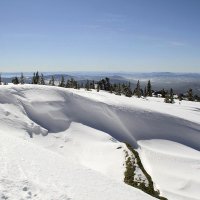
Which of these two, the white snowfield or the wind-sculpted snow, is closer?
the white snowfield

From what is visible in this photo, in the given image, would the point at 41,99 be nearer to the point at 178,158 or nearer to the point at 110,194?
the point at 178,158

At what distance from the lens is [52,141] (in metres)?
28.5

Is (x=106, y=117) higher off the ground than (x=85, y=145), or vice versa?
(x=106, y=117)

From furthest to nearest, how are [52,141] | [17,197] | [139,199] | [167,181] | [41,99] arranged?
1. [41,99]
2. [52,141]
3. [167,181]
4. [139,199]
5. [17,197]

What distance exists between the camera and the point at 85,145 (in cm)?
2942

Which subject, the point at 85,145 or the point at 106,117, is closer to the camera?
the point at 85,145

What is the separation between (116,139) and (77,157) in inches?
262

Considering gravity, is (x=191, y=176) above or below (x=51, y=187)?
below

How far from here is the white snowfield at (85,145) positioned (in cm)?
1467

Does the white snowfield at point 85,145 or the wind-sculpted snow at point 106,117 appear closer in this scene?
the white snowfield at point 85,145

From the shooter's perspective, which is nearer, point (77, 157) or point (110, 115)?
point (77, 157)

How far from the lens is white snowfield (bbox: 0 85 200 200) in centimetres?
1467

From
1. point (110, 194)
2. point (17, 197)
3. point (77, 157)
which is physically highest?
point (17, 197)

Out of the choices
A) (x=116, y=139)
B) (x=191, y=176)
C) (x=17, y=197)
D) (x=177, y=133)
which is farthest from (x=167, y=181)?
(x=17, y=197)
